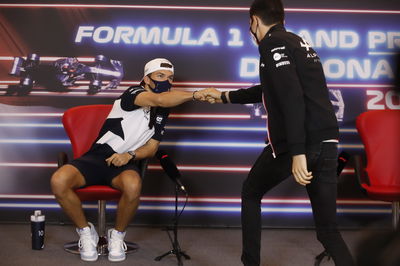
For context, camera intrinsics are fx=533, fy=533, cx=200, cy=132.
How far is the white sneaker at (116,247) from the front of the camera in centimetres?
377

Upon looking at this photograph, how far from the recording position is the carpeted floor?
3.78 m

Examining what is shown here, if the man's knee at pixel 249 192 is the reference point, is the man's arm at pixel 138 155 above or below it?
above

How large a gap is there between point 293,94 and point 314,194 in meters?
0.51

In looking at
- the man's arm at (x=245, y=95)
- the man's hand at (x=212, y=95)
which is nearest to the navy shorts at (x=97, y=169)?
the man's hand at (x=212, y=95)

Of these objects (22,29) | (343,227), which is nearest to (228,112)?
(343,227)

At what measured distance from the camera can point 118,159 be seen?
3.93m

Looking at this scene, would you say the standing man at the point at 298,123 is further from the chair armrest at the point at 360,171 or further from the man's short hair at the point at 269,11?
the chair armrest at the point at 360,171

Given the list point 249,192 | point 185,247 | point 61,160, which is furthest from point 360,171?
point 61,160

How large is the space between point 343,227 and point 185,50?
7.32 feet

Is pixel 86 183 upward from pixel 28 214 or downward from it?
upward

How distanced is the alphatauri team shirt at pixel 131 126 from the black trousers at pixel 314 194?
138 cm

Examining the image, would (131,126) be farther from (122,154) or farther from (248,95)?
(248,95)

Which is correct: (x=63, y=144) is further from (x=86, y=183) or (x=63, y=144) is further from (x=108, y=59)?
(x=86, y=183)

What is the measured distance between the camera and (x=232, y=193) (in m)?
5.02
